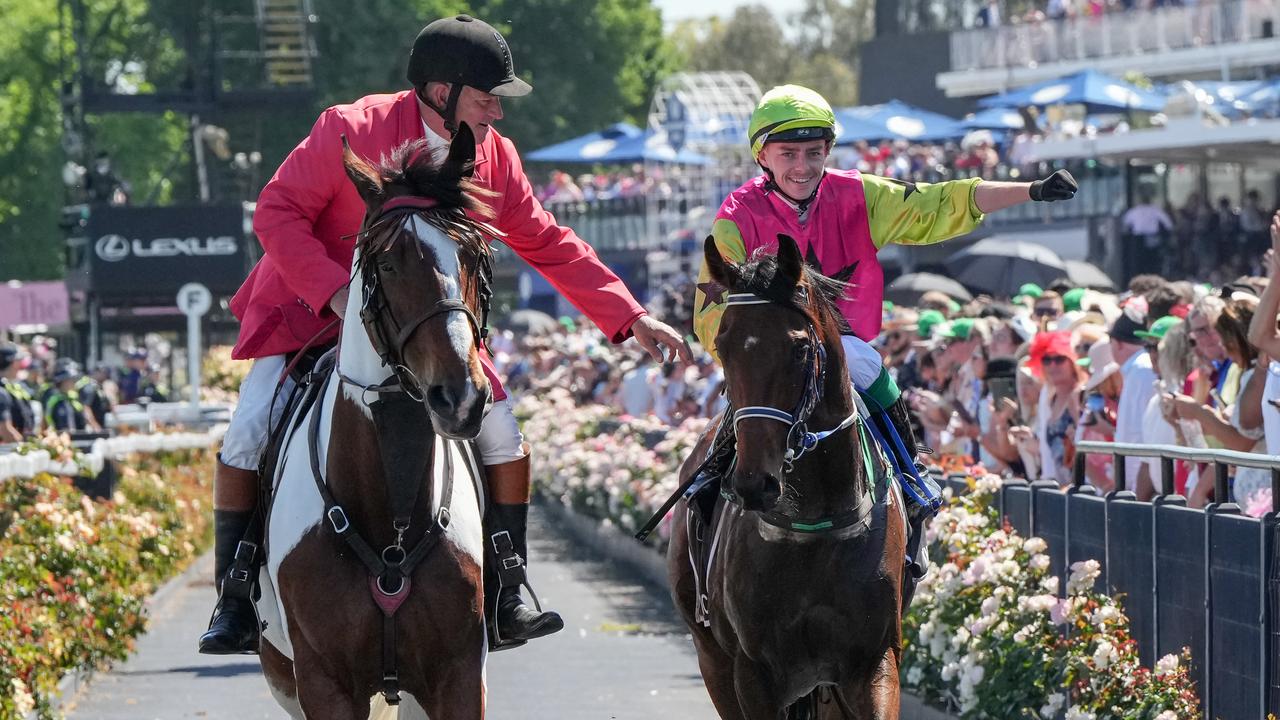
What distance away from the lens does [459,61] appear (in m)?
6.71

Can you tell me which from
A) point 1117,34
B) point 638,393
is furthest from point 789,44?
point 638,393

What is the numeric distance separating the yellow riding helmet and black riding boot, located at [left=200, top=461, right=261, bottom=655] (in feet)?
6.91

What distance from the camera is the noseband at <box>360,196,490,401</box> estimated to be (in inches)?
227

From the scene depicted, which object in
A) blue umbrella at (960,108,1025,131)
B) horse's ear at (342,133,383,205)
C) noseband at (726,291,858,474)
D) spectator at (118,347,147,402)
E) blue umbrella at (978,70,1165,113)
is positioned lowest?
spectator at (118,347,147,402)

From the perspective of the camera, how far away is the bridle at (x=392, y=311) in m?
5.77

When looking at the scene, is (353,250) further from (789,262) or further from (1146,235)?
(1146,235)

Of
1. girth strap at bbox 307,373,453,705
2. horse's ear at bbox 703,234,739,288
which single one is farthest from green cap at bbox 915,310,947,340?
girth strap at bbox 307,373,453,705

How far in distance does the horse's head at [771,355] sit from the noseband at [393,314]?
2.68ft

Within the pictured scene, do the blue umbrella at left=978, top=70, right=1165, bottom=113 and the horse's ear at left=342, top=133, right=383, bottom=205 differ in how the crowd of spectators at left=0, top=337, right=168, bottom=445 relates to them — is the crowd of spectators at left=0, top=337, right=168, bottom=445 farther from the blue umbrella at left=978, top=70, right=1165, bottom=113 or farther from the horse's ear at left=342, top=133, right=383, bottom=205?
the blue umbrella at left=978, top=70, right=1165, bottom=113

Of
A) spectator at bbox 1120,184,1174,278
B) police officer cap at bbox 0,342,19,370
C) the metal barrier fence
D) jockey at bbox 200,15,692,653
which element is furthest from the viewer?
spectator at bbox 1120,184,1174,278

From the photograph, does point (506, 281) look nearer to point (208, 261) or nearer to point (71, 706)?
point (208, 261)

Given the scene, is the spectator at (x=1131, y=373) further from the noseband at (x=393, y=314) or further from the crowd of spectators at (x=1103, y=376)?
the noseband at (x=393, y=314)

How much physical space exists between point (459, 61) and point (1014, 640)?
4165mm

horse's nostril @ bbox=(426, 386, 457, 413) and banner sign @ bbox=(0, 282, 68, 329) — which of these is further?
banner sign @ bbox=(0, 282, 68, 329)
